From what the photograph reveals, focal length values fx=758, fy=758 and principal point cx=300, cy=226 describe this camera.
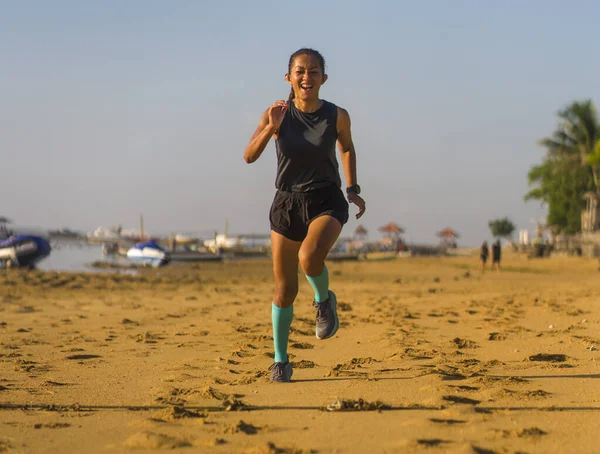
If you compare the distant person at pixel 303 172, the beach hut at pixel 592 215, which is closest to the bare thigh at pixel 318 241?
the distant person at pixel 303 172

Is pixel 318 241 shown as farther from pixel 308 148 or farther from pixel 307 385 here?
pixel 307 385

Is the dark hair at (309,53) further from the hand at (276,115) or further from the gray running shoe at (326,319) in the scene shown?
the gray running shoe at (326,319)

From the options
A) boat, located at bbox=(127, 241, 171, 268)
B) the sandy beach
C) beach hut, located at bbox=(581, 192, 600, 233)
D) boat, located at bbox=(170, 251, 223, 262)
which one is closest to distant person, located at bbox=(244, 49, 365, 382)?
the sandy beach

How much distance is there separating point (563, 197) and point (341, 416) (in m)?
54.8

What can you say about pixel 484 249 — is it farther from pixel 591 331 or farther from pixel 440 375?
pixel 440 375

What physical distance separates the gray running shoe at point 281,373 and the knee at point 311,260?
615 millimetres

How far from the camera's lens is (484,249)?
103 ft

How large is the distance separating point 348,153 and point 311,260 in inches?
32.4

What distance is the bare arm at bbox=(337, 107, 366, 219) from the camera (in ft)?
16.0

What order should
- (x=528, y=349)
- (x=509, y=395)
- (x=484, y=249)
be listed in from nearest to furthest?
(x=509, y=395) → (x=528, y=349) → (x=484, y=249)

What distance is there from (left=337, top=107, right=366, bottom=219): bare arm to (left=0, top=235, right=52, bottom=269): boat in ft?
94.4

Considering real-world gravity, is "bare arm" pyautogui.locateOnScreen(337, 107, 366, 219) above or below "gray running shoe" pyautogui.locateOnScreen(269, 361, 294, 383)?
above

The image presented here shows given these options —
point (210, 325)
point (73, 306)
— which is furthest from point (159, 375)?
point (73, 306)

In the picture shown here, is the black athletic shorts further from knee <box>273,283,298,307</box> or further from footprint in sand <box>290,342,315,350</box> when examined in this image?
footprint in sand <box>290,342,315,350</box>
